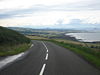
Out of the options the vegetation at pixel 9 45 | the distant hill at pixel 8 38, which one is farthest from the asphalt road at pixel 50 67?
the distant hill at pixel 8 38

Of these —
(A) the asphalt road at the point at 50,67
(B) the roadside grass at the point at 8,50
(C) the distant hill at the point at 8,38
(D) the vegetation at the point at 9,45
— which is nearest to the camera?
(A) the asphalt road at the point at 50,67

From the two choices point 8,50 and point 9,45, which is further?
point 9,45

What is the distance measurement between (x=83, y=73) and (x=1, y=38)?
1853cm

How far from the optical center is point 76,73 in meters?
8.70

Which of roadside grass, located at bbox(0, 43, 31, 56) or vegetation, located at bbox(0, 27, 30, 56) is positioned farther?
vegetation, located at bbox(0, 27, 30, 56)

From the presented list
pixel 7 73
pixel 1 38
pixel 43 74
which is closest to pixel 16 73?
pixel 7 73

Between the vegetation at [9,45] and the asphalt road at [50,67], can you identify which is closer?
the asphalt road at [50,67]

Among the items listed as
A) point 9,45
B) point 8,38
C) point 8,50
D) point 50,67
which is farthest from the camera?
point 8,38

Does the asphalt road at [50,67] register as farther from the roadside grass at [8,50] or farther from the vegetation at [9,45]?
the vegetation at [9,45]

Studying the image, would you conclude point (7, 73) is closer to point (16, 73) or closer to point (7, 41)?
point (16, 73)

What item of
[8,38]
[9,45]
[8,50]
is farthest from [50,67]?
[8,38]

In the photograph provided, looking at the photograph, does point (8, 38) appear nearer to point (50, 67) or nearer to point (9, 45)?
point (9, 45)

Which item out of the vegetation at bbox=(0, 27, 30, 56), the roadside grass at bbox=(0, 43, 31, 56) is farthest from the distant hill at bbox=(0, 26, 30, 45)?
the roadside grass at bbox=(0, 43, 31, 56)

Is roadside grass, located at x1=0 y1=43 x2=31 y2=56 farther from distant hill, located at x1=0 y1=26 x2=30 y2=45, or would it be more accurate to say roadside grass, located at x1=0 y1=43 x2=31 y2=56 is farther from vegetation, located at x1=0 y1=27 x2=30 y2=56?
distant hill, located at x1=0 y1=26 x2=30 y2=45
